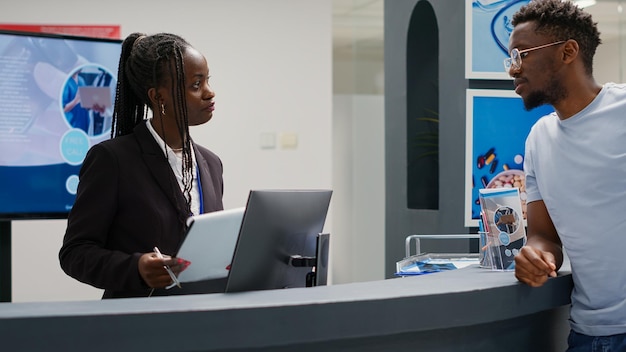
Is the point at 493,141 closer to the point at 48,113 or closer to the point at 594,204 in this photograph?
the point at 594,204

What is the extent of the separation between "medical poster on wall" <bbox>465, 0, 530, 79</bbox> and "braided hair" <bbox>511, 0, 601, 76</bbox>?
1257 mm

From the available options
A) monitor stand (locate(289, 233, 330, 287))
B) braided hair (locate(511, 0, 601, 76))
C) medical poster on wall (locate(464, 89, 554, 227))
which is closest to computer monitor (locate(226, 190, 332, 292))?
monitor stand (locate(289, 233, 330, 287))

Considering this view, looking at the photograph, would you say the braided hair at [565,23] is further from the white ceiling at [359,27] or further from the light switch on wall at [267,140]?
the white ceiling at [359,27]

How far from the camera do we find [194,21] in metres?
5.98

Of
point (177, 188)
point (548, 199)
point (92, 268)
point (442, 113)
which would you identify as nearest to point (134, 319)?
point (92, 268)

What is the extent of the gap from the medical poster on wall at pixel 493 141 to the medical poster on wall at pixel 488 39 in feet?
0.29

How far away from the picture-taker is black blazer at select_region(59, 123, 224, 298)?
1.96 m

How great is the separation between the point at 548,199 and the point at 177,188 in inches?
38.3

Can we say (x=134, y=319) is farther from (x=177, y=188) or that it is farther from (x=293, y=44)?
(x=293, y=44)

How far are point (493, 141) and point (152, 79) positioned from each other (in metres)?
1.73

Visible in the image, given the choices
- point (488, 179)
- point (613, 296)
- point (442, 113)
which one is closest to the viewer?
point (613, 296)

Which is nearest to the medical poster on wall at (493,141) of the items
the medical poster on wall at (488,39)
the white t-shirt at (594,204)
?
the medical poster on wall at (488,39)

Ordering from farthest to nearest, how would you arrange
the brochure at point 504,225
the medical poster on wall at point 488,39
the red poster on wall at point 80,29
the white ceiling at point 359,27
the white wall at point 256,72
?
1. the white ceiling at point 359,27
2. the white wall at point 256,72
3. the red poster on wall at point 80,29
4. the medical poster on wall at point 488,39
5. the brochure at point 504,225

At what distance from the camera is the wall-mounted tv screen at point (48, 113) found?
11.2ft
